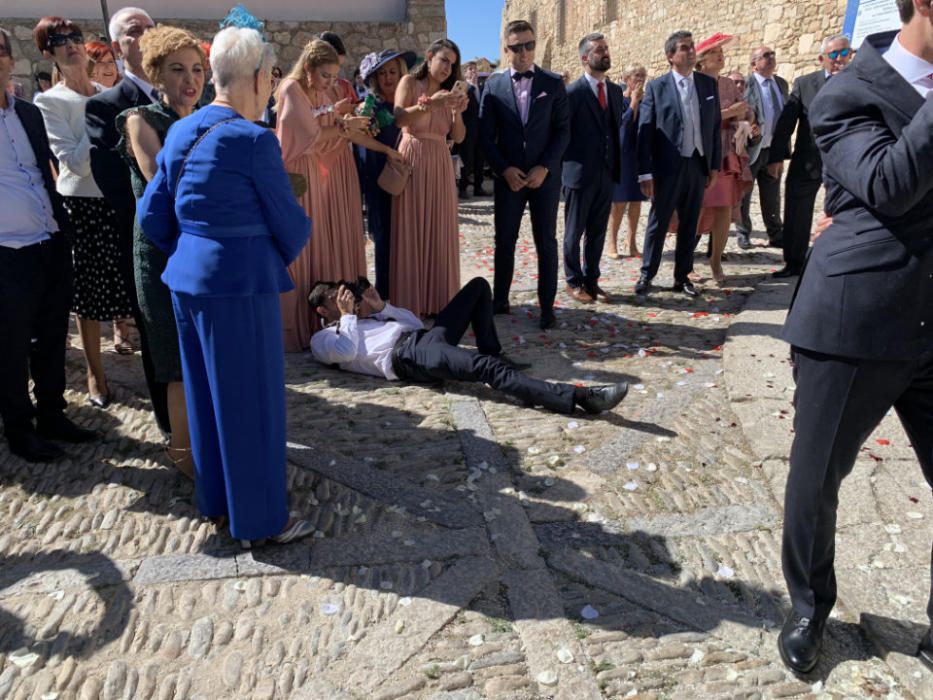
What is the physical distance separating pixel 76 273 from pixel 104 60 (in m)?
1.63

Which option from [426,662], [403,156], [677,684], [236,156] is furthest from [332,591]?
[403,156]

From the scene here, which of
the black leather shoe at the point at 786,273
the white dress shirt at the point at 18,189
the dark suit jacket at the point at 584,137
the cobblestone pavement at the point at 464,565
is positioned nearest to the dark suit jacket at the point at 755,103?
the black leather shoe at the point at 786,273

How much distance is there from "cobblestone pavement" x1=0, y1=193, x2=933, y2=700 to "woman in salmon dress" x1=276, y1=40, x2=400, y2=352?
4.46 feet

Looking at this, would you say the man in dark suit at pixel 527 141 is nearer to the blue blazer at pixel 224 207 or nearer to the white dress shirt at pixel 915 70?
the blue blazer at pixel 224 207

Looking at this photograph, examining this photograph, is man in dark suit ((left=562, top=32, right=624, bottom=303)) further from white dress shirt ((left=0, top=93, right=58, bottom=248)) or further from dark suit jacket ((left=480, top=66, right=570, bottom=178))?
white dress shirt ((left=0, top=93, right=58, bottom=248))

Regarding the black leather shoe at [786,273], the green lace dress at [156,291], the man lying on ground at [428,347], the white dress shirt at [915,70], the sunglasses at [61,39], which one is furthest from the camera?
the black leather shoe at [786,273]

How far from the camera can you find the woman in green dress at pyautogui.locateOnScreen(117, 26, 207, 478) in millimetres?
3108

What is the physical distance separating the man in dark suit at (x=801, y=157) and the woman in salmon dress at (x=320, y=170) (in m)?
4.05

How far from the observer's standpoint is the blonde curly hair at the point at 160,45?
3057mm

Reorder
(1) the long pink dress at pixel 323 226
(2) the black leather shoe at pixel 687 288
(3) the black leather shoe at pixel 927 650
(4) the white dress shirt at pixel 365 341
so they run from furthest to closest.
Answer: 1. (2) the black leather shoe at pixel 687 288
2. (1) the long pink dress at pixel 323 226
3. (4) the white dress shirt at pixel 365 341
4. (3) the black leather shoe at pixel 927 650

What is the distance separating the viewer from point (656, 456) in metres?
3.87

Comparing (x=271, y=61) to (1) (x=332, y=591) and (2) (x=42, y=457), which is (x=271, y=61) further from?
(2) (x=42, y=457)

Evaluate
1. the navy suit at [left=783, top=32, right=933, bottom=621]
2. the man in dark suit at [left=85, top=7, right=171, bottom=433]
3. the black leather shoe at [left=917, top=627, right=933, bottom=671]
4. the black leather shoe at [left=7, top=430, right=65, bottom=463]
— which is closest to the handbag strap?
the man in dark suit at [left=85, top=7, right=171, bottom=433]

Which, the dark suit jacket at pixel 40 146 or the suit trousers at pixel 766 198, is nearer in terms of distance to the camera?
the dark suit jacket at pixel 40 146
